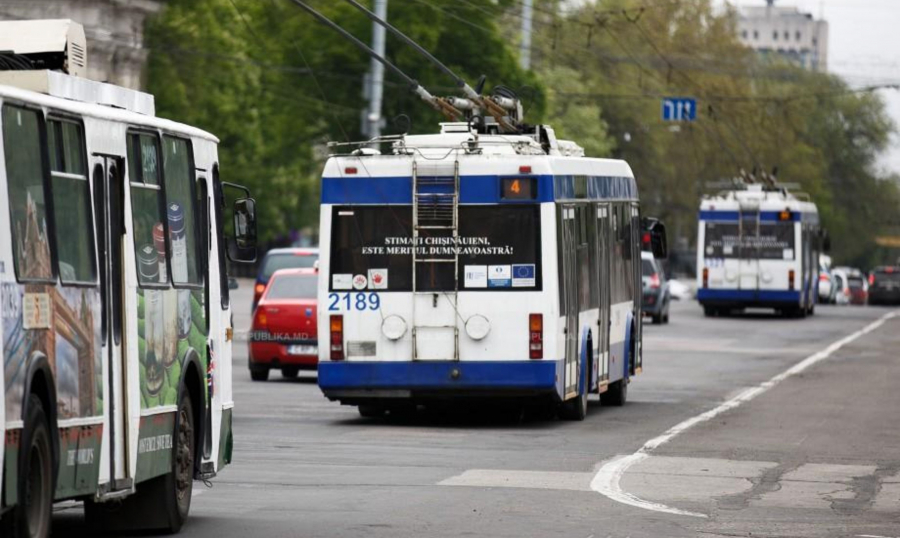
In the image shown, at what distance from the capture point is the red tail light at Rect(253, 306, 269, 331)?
95.3ft

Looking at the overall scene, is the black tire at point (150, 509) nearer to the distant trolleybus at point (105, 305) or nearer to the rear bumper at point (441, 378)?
the distant trolleybus at point (105, 305)

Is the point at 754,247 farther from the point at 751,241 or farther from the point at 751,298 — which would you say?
the point at 751,298

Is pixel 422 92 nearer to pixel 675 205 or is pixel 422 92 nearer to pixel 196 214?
pixel 196 214

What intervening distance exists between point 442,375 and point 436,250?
116cm

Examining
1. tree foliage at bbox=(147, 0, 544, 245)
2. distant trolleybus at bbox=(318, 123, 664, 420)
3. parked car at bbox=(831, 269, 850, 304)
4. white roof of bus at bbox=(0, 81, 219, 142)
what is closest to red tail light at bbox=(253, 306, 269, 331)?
distant trolleybus at bbox=(318, 123, 664, 420)

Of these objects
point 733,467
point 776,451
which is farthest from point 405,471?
point 776,451

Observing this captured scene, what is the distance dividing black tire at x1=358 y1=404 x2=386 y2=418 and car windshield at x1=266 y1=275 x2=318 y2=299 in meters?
6.17

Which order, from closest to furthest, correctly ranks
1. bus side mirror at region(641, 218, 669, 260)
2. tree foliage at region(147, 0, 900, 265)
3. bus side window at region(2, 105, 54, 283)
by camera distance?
1. bus side window at region(2, 105, 54, 283)
2. bus side mirror at region(641, 218, 669, 260)
3. tree foliage at region(147, 0, 900, 265)

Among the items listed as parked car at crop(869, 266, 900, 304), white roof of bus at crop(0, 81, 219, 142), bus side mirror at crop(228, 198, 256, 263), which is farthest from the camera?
parked car at crop(869, 266, 900, 304)

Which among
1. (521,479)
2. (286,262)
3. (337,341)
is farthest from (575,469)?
(286,262)

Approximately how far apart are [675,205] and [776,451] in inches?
3610

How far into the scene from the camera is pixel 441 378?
21141 mm

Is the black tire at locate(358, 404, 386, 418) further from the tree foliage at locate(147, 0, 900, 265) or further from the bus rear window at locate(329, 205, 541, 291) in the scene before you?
the tree foliage at locate(147, 0, 900, 265)

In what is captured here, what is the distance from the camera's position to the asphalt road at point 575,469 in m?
13.4
